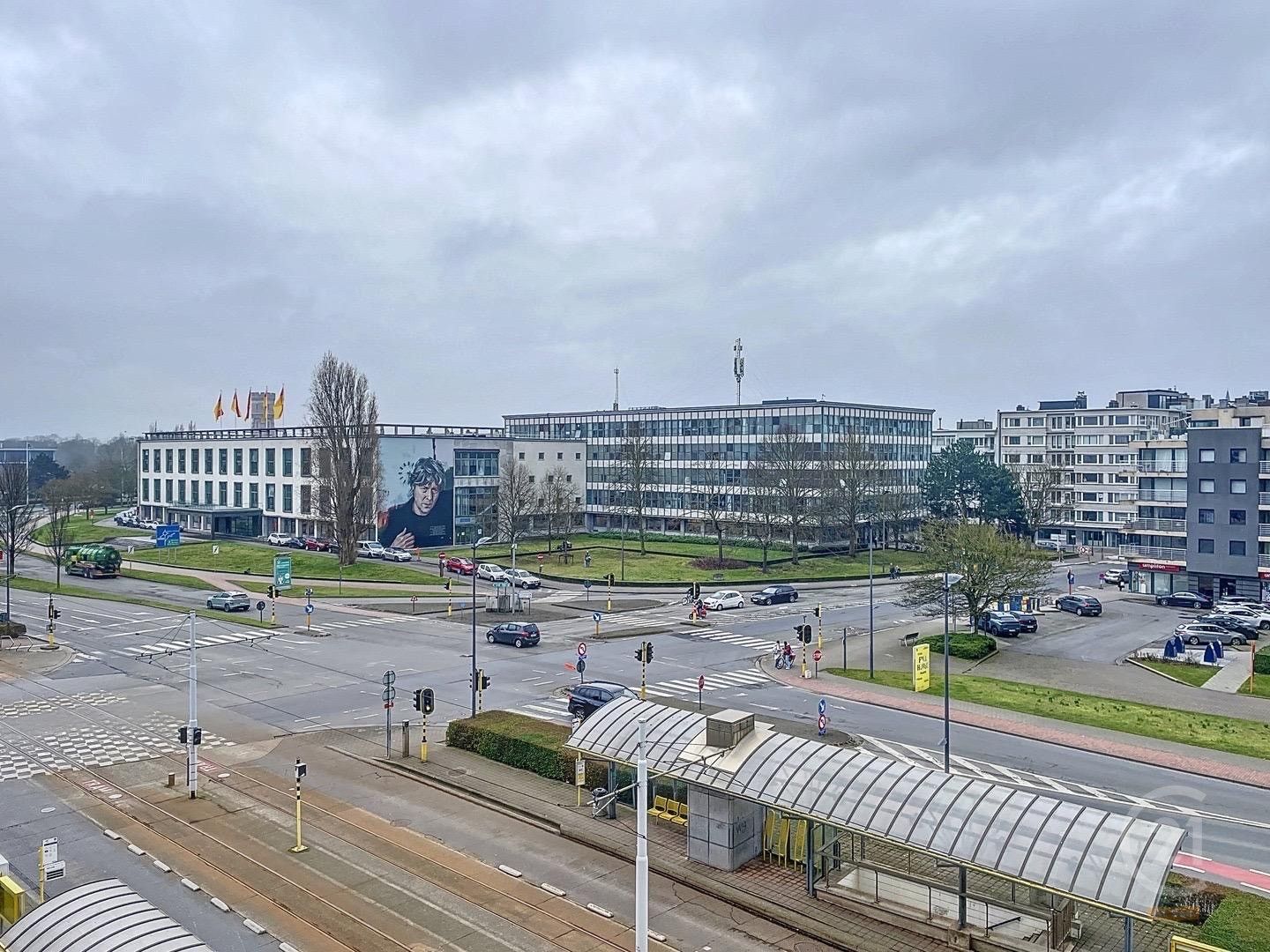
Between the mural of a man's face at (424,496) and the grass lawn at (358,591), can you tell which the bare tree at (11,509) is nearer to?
the grass lawn at (358,591)

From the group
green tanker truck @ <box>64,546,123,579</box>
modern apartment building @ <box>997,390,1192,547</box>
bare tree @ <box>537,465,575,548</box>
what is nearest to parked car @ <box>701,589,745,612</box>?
bare tree @ <box>537,465,575,548</box>

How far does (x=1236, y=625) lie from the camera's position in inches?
2157

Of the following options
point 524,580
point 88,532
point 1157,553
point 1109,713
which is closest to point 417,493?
point 524,580

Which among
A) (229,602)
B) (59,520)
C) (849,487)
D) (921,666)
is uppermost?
(849,487)

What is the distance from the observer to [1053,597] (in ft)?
238

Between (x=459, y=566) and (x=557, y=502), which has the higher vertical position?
(x=557, y=502)

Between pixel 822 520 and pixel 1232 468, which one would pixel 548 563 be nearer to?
pixel 822 520

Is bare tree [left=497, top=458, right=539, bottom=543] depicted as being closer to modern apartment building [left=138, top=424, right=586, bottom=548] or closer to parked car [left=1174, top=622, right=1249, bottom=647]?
modern apartment building [left=138, top=424, right=586, bottom=548]

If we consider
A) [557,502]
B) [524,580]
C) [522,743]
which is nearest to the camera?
[522,743]

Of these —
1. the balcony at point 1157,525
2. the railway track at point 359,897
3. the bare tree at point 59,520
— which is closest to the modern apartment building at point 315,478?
the bare tree at point 59,520

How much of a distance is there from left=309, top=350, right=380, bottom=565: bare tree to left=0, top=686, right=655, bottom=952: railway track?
184 ft

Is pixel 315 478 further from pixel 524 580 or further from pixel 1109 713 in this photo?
pixel 1109 713

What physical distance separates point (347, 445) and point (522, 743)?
60270 mm

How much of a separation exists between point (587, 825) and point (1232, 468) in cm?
6506
